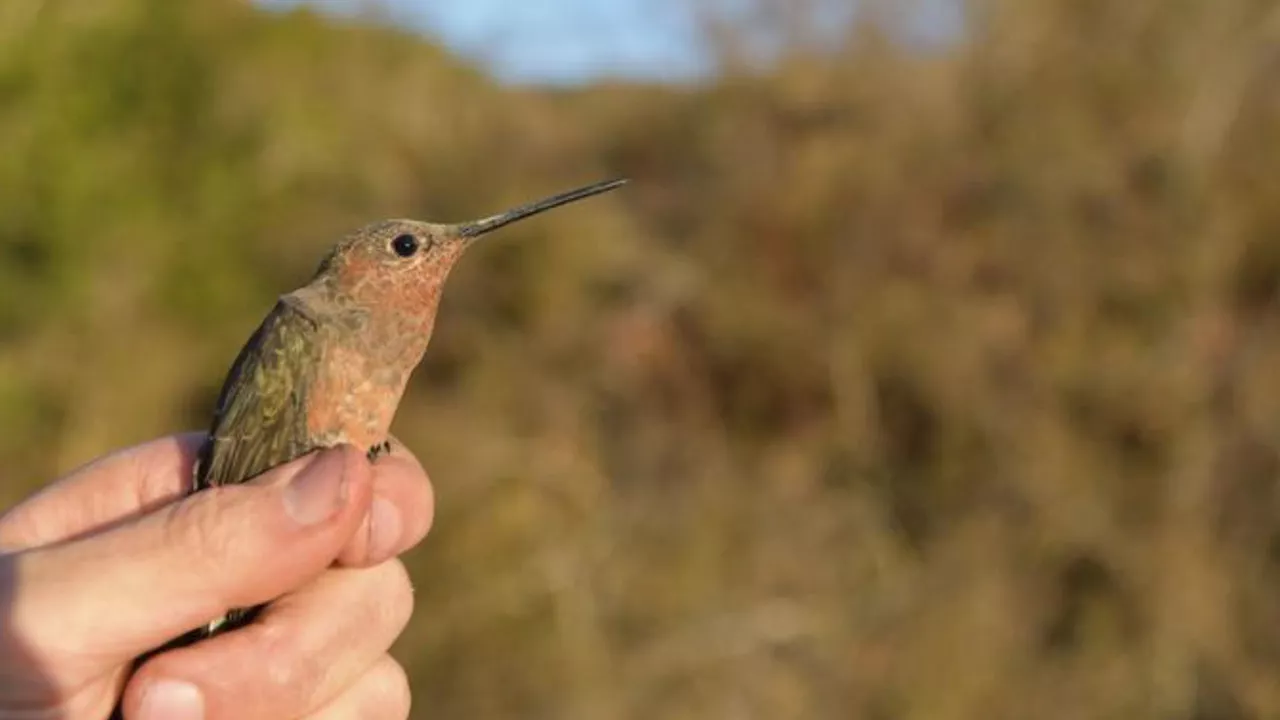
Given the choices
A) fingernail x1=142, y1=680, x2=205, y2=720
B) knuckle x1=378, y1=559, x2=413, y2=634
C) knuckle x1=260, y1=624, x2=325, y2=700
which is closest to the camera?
fingernail x1=142, y1=680, x2=205, y2=720

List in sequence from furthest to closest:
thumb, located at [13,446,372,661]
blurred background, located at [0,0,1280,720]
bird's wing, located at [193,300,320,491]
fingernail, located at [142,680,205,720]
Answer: blurred background, located at [0,0,1280,720], bird's wing, located at [193,300,320,491], fingernail, located at [142,680,205,720], thumb, located at [13,446,372,661]

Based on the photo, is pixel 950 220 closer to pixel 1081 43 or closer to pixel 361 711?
pixel 1081 43

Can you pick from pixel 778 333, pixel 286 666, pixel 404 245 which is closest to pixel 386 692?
pixel 286 666

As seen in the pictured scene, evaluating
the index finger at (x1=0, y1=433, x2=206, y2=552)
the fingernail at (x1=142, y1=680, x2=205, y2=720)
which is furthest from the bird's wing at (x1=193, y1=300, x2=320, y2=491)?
the fingernail at (x1=142, y1=680, x2=205, y2=720)

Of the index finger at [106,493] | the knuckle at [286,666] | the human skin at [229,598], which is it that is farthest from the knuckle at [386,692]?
the index finger at [106,493]

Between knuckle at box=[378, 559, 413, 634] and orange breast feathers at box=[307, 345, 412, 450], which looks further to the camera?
knuckle at box=[378, 559, 413, 634]

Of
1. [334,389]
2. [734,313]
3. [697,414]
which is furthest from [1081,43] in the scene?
[334,389]

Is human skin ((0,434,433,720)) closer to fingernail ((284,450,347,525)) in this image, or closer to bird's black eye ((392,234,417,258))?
fingernail ((284,450,347,525))

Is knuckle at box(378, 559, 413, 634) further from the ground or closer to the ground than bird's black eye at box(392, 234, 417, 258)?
closer to the ground
